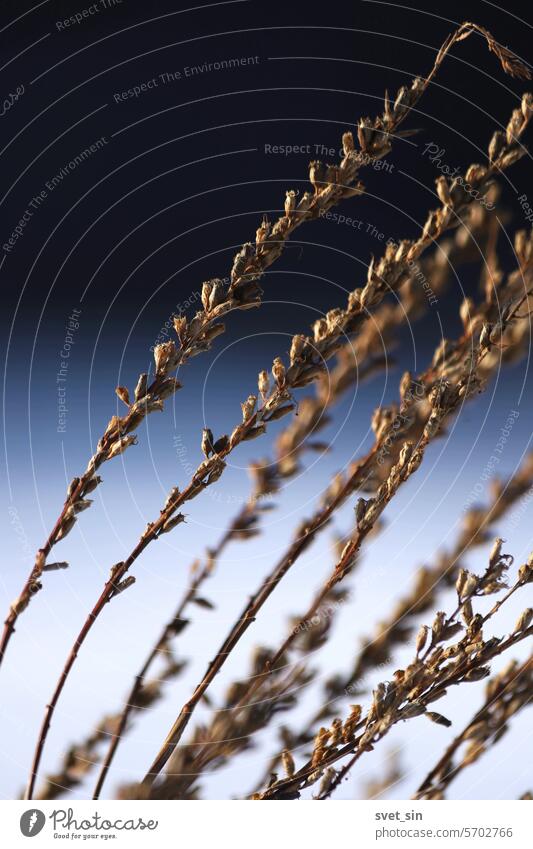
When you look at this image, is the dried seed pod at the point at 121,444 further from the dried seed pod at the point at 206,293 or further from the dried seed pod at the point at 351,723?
the dried seed pod at the point at 351,723

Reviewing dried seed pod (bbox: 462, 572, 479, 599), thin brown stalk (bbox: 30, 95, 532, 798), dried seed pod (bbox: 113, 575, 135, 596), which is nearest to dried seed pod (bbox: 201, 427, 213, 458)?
thin brown stalk (bbox: 30, 95, 532, 798)

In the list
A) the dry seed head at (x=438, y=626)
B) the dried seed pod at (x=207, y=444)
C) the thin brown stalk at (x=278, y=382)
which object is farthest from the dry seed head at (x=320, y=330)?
the dry seed head at (x=438, y=626)

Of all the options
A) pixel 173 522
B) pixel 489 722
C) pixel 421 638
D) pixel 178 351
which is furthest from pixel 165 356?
pixel 489 722

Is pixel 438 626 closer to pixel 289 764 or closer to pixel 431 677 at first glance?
pixel 431 677

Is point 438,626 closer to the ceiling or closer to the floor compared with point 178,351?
closer to the floor

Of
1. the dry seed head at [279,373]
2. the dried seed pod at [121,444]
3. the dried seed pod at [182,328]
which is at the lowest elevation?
the dried seed pod at [121,444]

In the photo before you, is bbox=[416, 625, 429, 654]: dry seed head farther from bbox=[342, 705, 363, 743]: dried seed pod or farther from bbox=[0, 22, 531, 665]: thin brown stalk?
bbox=[0, 22, 531, 665]: thin brown stalk

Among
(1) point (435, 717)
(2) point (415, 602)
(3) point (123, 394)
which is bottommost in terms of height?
(1) point (435, 717)

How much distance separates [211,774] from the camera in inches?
25.7

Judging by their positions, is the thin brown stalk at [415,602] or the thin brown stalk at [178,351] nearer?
the thin brown stalk at [178,351]

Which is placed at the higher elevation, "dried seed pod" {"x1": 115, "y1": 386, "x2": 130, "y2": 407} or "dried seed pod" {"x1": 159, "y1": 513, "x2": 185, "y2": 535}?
"dried seed pod" {"x1": 115, "y1": 386, "x2": 130, "y2": 407}

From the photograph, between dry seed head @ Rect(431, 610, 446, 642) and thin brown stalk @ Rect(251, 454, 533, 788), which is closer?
dry seed head @ Rect(431, 610, 446, 642)

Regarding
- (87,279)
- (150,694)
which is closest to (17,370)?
(87,279)
